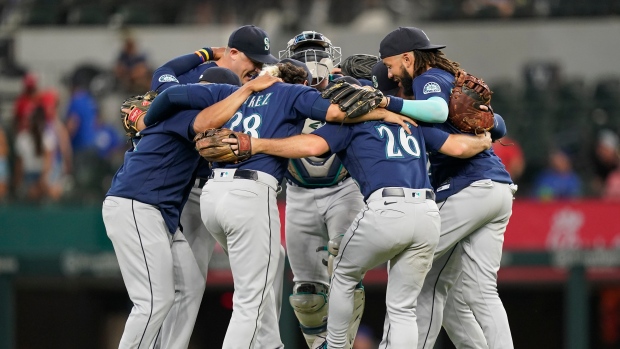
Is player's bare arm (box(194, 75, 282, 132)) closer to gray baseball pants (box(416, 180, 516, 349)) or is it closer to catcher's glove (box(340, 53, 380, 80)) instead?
catcher's glove (box(340, 53, 380, 80))

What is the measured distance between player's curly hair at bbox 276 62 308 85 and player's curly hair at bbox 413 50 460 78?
63 centimetres

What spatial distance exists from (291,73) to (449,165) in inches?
42.3

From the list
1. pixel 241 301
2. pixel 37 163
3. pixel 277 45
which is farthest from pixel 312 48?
pixel 277 45

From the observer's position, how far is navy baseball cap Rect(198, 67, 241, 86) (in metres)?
5.87

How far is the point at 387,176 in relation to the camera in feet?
17.7

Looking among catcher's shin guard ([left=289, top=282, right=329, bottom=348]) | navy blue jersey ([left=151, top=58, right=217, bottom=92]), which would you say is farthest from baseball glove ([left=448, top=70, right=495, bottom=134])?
navy blue jersey ([left=151, top=58, right=217, bottom=92])

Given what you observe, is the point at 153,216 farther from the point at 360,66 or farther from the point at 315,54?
the point at 360,66

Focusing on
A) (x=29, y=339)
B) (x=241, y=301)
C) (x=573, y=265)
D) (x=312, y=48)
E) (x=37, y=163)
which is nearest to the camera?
(x=241, y=301)

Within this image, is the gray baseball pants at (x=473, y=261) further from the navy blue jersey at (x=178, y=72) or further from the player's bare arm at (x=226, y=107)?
the navy blue jersey at (x=178, y=72)

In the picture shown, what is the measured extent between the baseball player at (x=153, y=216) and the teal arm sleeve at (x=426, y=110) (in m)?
0.73

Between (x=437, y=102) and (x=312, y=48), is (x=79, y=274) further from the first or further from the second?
(x=437, y=102)

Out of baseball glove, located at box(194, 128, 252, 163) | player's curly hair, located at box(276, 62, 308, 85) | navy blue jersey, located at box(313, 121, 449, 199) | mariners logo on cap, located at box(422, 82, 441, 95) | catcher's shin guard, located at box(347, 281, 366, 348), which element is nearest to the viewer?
baseball glove, located at box(194, 128, 252, 163)

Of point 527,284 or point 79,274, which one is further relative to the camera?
point 527,284

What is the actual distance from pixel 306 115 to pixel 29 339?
27.6 feet
